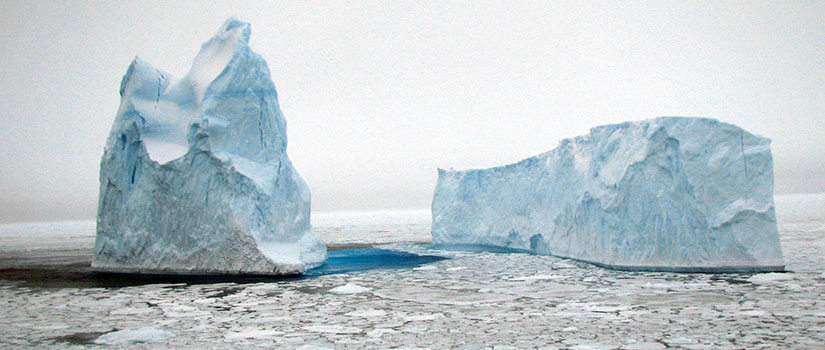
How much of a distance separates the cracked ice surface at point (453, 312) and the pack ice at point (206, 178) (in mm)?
2017

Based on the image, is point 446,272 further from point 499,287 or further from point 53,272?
point 53,272

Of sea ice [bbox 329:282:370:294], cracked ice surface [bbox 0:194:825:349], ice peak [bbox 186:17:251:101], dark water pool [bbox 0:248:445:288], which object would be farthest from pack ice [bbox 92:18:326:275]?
sea ice [bbox 329:282:370:294]

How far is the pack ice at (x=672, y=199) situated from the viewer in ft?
38.4

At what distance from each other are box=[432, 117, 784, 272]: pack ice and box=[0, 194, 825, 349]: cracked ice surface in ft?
3.63

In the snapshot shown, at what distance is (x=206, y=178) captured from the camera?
41.5 feet

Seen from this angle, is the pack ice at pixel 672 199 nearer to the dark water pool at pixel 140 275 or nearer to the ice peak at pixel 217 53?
the dark water pool at pixel 140 275

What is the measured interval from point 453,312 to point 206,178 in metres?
7.38

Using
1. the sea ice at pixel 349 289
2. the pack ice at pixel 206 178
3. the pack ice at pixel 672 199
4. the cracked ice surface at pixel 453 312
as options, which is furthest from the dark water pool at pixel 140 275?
the pack ice at pixel 672 199

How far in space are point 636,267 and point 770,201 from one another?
9.59 ft

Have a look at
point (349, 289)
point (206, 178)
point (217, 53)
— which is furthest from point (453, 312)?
point (217, 53)

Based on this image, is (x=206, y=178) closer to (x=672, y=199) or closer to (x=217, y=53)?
(x=217, y=53)

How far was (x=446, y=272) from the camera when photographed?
12219mm

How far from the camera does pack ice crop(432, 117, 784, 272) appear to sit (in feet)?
38.4

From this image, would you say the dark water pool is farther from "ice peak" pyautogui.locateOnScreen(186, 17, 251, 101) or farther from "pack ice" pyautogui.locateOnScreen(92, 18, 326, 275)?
"ice peak" pyautogui.locateOnScreen(186, 17, 251, 101)
